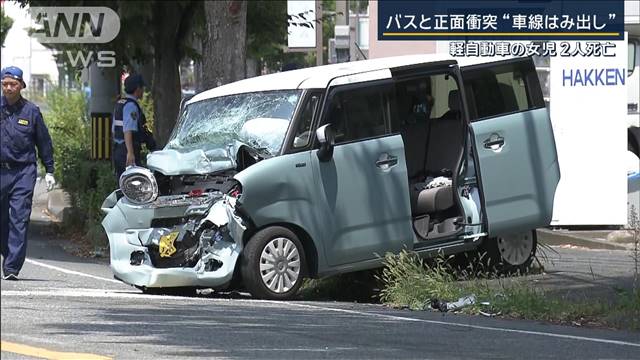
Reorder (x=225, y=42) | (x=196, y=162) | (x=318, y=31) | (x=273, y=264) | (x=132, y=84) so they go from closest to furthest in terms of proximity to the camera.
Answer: (x=273, y=264) < (x=196, y=162) < (x=132, y=84) < (x=225, y=42) < (x=318, y=31)

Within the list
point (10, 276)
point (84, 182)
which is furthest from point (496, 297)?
point (84, 182)

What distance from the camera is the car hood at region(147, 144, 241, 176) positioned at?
10.8 meters

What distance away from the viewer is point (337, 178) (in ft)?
36.2

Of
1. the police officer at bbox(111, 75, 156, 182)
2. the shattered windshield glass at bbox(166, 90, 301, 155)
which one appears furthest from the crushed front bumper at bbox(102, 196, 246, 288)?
the police officer at bbox(111, 75, 156, 182)

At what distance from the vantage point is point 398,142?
11.4 metres

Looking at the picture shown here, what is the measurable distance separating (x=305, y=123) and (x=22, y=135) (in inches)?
102

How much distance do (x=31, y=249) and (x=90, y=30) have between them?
149 inches

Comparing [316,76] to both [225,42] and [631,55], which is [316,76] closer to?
[225,42]

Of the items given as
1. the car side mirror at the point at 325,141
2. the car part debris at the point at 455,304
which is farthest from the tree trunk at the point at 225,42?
the car part debris at the point at 455,304

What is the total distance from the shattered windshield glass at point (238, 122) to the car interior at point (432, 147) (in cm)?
121

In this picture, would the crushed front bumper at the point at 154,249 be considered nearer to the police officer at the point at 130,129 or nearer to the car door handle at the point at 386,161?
the car door handle at the point at 386,161

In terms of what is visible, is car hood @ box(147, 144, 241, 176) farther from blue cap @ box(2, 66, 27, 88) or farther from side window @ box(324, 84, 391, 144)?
blue cap @ box(2, 66, 27, 88)

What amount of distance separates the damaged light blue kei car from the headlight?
0.01 metres

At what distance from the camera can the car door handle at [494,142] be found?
11.9m
